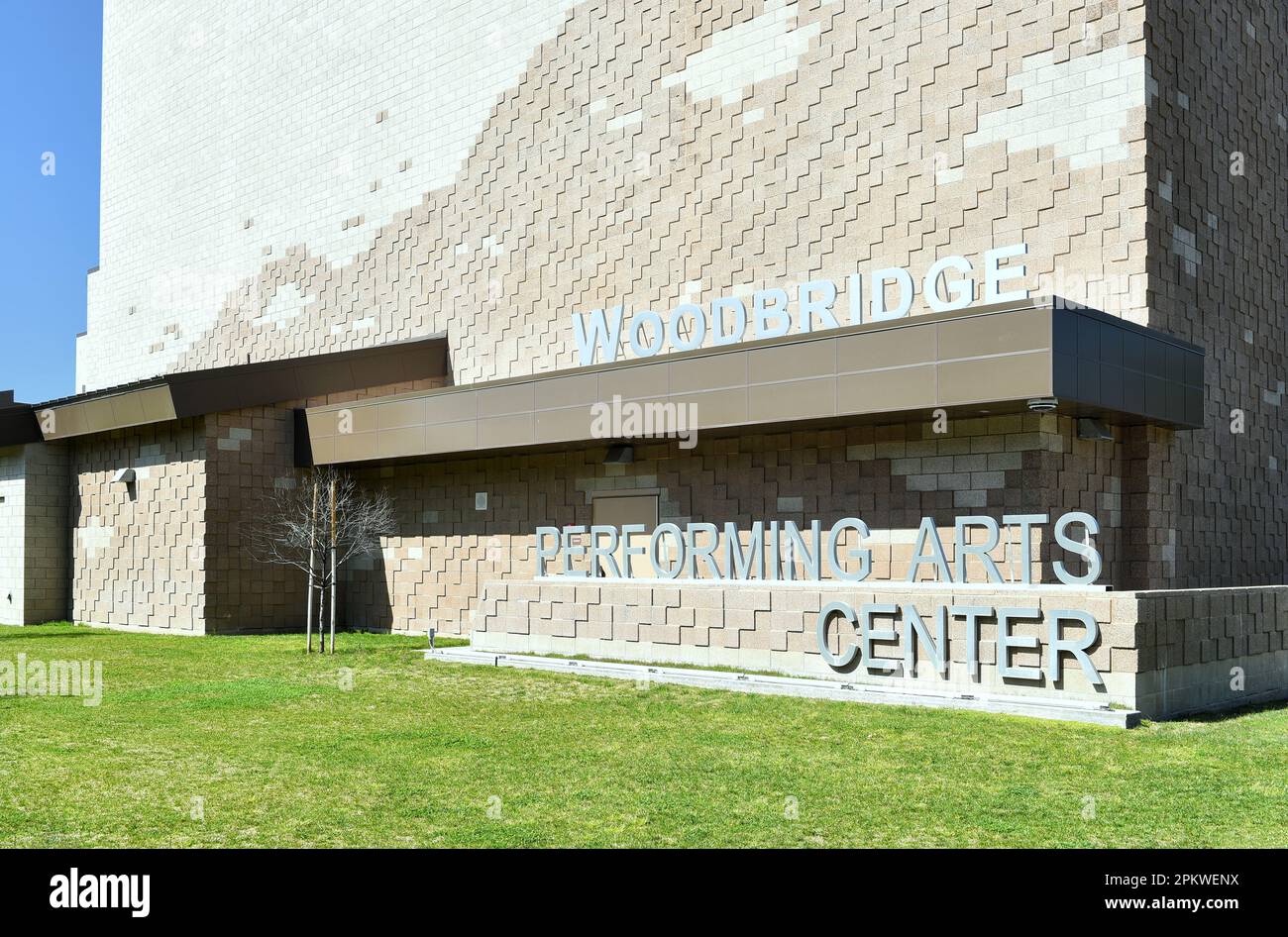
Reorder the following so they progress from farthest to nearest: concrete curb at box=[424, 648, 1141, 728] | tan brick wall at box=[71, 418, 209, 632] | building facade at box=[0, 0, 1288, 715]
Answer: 1. tan brick wall at box=[71, 418, 209, 632]
2. building facade at box=[0, 0, 1288, 715]
3. concrete curb at box=[424, 648, 1141, 728]

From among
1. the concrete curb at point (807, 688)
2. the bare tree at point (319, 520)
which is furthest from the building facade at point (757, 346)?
the concrete curb at point (807, 688)

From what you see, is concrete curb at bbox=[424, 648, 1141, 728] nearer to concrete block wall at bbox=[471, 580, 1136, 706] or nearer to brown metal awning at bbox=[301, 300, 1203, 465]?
concrete block wall at bbox=[471, 580, 1136, 706]

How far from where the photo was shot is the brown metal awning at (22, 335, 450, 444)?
2647 cm

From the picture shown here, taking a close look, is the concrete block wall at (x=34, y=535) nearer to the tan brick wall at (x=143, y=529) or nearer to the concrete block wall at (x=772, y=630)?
the tan brick wall at (x=143, y=529)

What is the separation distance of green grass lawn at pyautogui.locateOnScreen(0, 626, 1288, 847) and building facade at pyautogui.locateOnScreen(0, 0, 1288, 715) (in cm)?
269

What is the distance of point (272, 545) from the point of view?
27797mm

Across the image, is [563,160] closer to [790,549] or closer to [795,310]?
[795,310]

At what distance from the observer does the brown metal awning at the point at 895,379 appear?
54.8 ft

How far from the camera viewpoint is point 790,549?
20609 millimetres

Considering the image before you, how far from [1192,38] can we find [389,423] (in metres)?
18.1

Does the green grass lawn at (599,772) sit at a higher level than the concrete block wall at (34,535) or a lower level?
lower

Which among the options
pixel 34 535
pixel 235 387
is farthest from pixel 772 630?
pixel 34 535

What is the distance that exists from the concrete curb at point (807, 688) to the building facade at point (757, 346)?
63cm

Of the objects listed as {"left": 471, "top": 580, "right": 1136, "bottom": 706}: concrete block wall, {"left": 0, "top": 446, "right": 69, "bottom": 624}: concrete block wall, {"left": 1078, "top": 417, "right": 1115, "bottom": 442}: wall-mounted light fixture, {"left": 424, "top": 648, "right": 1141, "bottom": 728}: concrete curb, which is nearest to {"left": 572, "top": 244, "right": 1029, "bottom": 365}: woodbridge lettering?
{"left": 1078, "top": 417, "right": 1115, "bottom": 442}: wall-mounted light fixture
